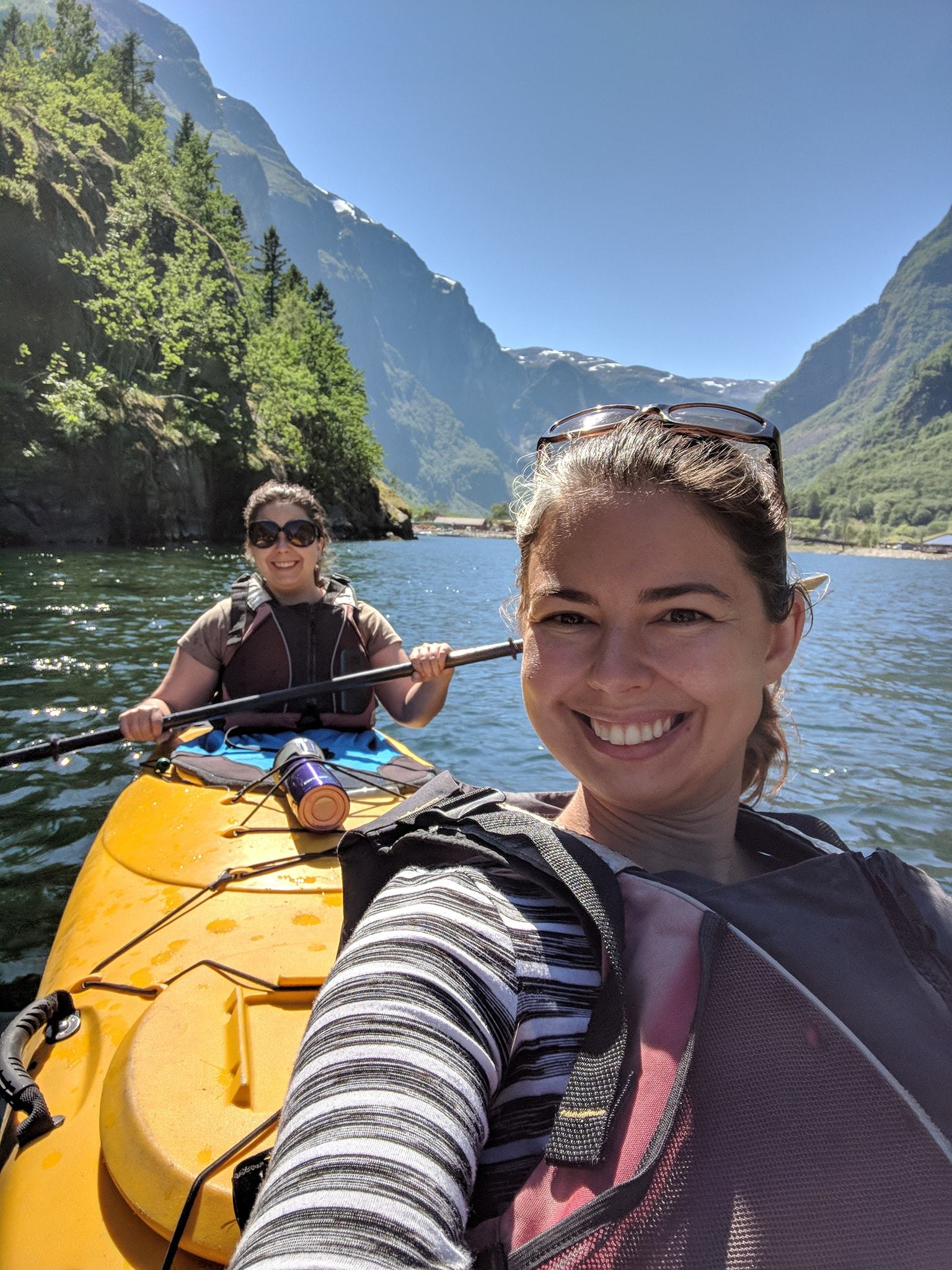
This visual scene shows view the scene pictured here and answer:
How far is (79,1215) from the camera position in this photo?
4.79 feet

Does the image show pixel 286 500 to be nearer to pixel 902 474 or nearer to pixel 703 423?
pixel 703 423

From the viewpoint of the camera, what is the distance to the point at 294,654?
473 cm

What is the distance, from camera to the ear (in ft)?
4.66

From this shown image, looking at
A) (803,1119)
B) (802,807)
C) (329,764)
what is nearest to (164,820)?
(329,764)

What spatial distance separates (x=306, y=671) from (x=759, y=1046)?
4.20 meters

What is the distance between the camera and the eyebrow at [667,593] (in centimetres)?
120

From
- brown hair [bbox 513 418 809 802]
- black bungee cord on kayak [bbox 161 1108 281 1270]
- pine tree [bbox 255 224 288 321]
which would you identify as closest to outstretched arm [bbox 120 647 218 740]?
black bungee cord on kayak [bbox 161 1108 281 1270]

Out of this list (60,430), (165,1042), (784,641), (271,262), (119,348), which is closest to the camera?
(784,641)

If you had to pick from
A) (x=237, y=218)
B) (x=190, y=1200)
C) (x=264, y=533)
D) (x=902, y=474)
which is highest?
(x=237, y=218)

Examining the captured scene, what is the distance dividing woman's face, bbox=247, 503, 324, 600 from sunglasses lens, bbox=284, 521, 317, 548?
0.02 metres

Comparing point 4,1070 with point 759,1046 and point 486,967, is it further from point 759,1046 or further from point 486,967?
point 759,1046

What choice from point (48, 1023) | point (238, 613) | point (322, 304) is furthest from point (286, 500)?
point (322, 304)

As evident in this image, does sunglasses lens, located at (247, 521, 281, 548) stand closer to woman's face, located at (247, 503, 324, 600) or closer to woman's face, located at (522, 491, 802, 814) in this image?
woman's face, located at (247, 503, 324, 600)

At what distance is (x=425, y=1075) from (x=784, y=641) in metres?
1.05
